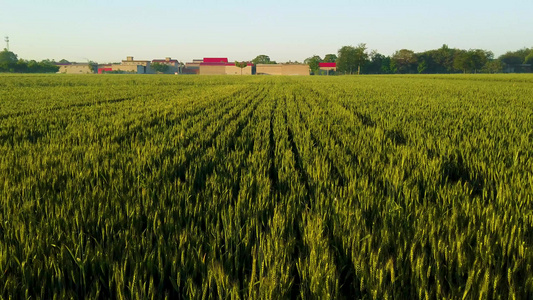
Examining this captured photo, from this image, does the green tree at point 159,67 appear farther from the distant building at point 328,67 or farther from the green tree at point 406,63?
the green tree at point 406,63

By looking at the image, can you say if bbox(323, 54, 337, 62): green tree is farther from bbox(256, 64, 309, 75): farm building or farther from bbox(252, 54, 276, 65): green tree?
bbox(256, 64, 309, 75): farm building

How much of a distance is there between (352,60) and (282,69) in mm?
27545

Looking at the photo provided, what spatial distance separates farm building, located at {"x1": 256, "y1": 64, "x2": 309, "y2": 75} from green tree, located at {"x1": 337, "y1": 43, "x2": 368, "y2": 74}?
45.3ft

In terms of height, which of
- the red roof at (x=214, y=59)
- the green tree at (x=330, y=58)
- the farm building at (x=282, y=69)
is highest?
the green tree at (x=330, y=58)

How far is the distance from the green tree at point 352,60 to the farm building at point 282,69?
544 inches

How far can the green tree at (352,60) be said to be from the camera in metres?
113

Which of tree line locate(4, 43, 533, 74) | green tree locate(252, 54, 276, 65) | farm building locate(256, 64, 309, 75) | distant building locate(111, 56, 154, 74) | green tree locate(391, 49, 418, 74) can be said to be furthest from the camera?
green tree locate(252, 54, 276, 65)

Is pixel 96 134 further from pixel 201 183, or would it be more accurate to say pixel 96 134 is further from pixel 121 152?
pixel 201 183

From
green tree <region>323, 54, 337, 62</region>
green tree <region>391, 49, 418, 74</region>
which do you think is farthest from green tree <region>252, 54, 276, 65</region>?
green tree <region>391, 49, 418, 74</region>

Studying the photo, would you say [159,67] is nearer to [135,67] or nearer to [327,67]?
[135,67]

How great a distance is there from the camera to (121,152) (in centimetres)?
404

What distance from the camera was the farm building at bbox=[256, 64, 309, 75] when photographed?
415 ft

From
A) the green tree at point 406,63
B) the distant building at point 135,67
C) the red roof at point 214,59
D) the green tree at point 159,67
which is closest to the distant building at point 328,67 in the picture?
the green tree at point 406,63

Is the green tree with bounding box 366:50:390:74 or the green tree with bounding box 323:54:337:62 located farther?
the green tree with bounding box 323:54:337:62
